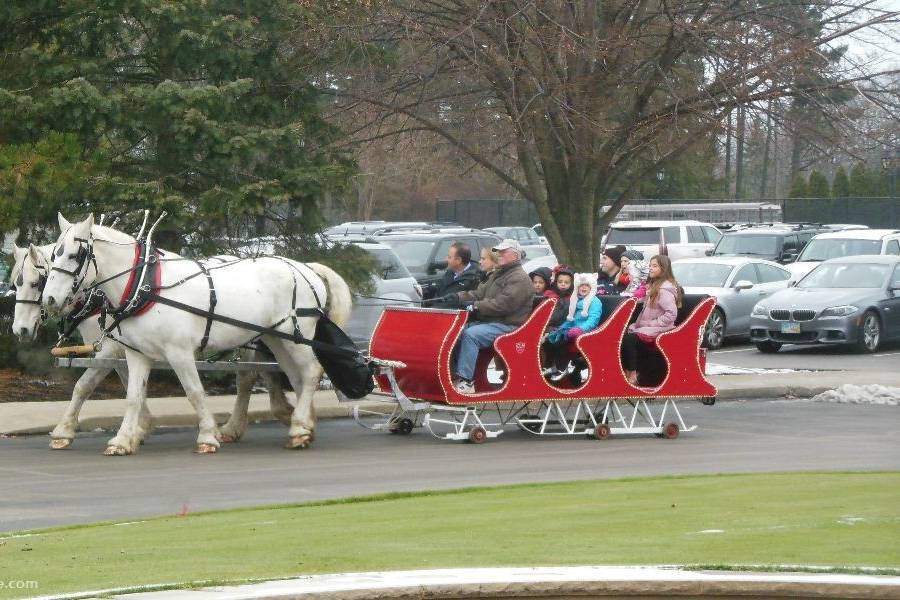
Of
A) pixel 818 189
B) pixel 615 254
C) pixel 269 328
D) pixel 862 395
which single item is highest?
pixel 818 189

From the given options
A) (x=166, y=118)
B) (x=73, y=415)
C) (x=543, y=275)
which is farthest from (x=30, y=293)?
(x=543, y=275)

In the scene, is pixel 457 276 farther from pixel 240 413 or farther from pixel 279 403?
pixel 240 413

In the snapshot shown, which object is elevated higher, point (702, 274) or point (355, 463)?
point (702, 274)

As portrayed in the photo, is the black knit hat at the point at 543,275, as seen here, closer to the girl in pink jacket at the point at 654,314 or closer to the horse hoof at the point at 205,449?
the girl in pink jacket at the point at 654,314

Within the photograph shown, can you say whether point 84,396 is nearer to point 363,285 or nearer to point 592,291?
point 592,291

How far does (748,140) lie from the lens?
2273 centimetres

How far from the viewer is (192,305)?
13859mm

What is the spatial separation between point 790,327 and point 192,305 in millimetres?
14144

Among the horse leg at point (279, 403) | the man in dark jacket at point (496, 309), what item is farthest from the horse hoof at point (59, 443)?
the man in dark jacket at point (496, 309)

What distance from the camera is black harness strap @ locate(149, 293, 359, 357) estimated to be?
13.7 metres

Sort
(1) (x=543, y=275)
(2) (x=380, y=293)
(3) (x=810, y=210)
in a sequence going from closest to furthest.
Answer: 1. (1) (x=543, y=275)
2. (2) (x=380, y=293)
3. (3) (x=810, y=210)

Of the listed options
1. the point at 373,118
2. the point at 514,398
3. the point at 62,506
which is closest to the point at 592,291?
the point at 514,398

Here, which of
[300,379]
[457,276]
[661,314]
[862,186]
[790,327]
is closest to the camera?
[300,379]

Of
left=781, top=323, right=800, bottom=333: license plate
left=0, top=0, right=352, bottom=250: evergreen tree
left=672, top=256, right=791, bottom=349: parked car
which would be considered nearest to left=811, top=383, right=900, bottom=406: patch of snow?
left=781, top=323, right=800, bottom=333: license plate
